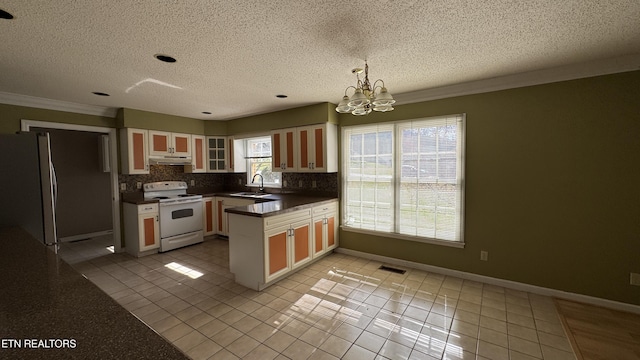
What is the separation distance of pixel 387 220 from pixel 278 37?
282cm

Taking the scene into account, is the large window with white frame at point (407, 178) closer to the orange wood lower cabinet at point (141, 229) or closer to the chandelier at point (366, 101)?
the chandelier at point (366, 101)

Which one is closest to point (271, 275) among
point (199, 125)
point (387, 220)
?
point (387, 220)

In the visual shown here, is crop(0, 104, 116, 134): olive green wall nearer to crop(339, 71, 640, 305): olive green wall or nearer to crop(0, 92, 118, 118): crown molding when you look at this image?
crop(0, 92, 118, 118): crown molding

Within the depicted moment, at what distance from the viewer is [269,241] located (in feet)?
9.64

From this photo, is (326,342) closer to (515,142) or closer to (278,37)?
(278,37)

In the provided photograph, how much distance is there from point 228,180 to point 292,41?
4.34m

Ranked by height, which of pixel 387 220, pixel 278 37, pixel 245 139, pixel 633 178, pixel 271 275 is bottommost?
pixel 271 275

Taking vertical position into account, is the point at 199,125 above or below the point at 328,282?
above

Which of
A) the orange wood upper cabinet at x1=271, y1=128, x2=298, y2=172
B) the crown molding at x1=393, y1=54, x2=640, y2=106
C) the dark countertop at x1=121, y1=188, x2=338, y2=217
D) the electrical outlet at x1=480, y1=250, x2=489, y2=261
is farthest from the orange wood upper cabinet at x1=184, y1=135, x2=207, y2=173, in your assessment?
the electrical outlet at x1=480, y1=250, x2=489, y2=261

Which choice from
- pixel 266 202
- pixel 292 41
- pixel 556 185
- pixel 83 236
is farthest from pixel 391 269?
pixel 83 236

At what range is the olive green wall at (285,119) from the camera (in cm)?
395

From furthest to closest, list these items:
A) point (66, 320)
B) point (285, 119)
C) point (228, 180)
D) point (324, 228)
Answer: point (228, 180) → point (285, 119) → point (324, 228) → point (66, 320)

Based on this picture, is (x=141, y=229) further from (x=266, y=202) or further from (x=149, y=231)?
(x=266, y=202)

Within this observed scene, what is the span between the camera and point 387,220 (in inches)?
Result: 148
